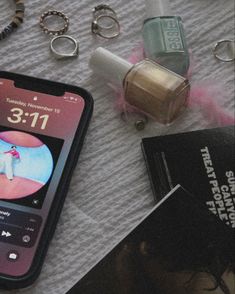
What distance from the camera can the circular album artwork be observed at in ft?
1.76

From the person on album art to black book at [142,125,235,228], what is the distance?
120 mm

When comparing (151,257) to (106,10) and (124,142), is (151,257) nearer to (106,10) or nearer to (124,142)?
(124,142)

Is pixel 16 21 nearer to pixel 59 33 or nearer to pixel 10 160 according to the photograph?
pixel 59 33

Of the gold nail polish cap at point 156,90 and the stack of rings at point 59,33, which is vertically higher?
the stack of rings at point 59,33

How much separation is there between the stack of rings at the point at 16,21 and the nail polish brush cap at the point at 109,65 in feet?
0.29

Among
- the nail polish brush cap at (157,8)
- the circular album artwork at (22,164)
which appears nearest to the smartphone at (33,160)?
the circular album artwork at (22,164)

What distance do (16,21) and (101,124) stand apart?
0.14 metres

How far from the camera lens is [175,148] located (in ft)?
1.88

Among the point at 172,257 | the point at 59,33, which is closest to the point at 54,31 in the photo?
the point at 59,33

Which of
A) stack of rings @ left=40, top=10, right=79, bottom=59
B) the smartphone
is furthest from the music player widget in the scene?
stack of rings @ left=40, top=10, right=79, bottom=59

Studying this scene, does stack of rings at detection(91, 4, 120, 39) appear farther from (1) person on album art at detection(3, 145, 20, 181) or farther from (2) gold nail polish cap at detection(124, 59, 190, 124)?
(1) person on album art at detection(3, 145, 20, 181)

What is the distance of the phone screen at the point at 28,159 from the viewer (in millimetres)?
516

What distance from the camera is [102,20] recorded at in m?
0.65

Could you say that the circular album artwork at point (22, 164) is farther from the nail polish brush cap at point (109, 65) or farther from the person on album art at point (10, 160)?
the nail polish brush cap at point (109, 65)
